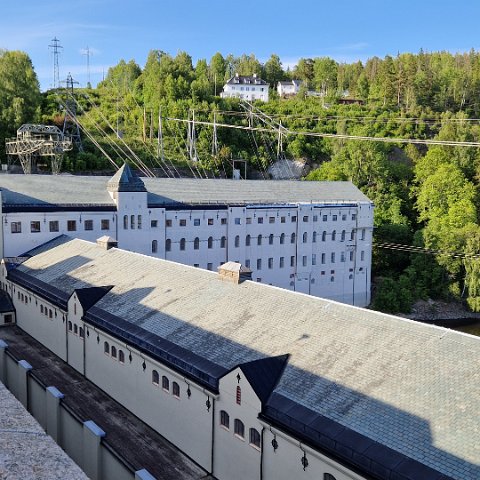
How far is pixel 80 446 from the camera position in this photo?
16547mm

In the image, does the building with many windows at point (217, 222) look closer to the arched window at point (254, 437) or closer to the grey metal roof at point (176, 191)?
the grey metal roof at point (176, 191)

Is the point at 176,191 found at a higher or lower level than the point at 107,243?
higher

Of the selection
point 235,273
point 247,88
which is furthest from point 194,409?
point 247,88

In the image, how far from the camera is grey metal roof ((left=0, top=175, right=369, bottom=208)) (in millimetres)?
36312

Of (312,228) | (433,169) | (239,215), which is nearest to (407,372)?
(239,215)

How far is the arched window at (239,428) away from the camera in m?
15.3

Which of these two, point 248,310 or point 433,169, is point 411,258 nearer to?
point 433,169

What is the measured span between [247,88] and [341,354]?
112 meters

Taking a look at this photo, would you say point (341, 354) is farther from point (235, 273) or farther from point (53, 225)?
point (53, 225)

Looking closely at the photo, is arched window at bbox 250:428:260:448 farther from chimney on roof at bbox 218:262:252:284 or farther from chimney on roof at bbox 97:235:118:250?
chimney on roof at bbox 97:235:118:250

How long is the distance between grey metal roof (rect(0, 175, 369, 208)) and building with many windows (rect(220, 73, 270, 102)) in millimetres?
69181

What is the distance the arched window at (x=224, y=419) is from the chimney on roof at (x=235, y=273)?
22.3 feet

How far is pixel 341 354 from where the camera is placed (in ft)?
50.2

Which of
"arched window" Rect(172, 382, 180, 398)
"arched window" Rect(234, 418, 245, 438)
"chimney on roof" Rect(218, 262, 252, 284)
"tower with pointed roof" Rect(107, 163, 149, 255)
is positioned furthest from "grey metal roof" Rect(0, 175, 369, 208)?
"arched window" Rect(234, 418, 245, 438)
